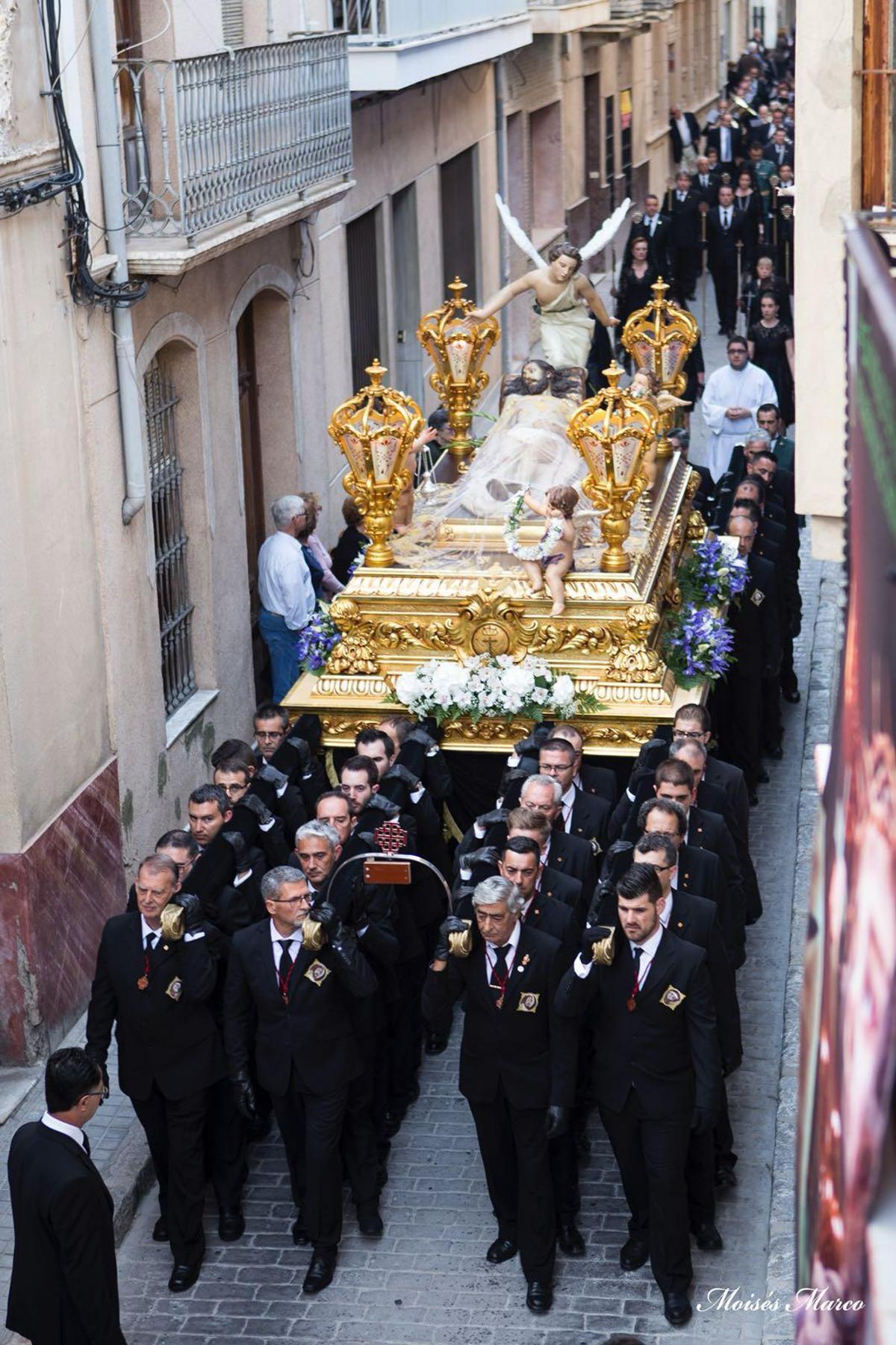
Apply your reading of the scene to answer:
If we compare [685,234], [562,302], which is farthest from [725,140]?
[562,302]

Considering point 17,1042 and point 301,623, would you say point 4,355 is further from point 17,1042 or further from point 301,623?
point 301,623

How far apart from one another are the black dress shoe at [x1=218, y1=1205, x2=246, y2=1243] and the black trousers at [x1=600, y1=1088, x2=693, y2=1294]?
5.09ft

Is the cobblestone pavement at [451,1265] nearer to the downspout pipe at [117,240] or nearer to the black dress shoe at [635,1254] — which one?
the black dress shoe at [635,1254]

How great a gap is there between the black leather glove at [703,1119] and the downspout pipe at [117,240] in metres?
4.70

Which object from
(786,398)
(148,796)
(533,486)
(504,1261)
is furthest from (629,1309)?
(786,398)

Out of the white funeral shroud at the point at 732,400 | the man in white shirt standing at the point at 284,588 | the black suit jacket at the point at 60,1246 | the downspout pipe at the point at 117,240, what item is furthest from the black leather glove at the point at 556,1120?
the white funeral shroud at the point at 732,400

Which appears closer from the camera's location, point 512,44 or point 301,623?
point 301,623

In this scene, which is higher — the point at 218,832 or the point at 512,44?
the point at 512,44

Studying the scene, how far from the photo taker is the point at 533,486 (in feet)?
38.7

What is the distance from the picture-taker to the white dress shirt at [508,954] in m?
7.36

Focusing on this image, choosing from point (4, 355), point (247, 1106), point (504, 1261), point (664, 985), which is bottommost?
point (504, 1261)

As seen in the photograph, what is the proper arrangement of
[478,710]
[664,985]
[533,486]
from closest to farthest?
[664,985] < [478,710] < [533,486]

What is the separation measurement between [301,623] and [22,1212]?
662 centimetres

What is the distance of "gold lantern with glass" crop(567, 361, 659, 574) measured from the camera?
1080cm
